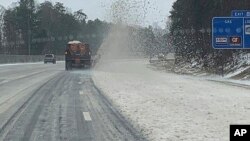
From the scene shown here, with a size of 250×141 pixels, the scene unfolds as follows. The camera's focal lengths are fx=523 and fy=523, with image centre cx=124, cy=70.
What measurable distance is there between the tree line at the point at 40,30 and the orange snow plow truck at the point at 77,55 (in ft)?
196

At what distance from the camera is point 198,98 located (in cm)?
1902

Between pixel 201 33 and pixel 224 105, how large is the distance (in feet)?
124

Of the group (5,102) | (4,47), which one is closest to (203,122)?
(5,102)

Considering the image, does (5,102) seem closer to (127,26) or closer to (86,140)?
(86,140)

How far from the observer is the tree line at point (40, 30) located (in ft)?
427

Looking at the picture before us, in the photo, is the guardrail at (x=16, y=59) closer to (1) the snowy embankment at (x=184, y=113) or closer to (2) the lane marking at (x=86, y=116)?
(1) the snowy embankment at (x=184, y=113)

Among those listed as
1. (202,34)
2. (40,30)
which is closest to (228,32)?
(202,34)

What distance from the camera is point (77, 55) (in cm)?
5334

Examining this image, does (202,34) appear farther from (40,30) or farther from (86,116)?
(40,30)

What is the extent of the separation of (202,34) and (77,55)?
42.1 ft

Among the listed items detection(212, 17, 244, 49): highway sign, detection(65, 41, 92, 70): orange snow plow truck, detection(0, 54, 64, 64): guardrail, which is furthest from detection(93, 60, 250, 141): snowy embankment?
detection(0, 54, 64, 64): guardrail

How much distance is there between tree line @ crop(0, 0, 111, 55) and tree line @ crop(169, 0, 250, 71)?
51.0m

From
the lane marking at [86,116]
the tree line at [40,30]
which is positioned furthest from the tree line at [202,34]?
the tree line at [40,30]

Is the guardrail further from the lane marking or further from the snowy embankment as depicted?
the lane marking
